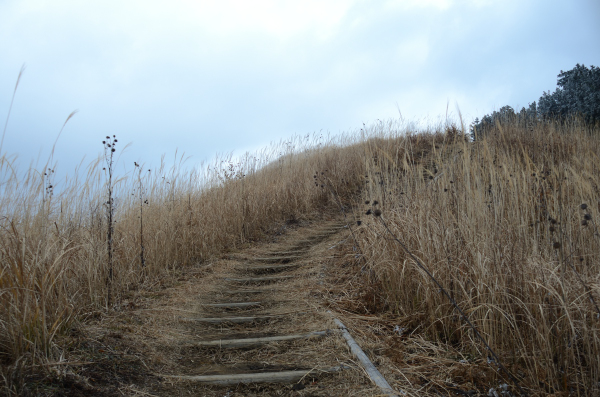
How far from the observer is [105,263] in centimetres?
400

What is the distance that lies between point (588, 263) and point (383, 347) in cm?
204

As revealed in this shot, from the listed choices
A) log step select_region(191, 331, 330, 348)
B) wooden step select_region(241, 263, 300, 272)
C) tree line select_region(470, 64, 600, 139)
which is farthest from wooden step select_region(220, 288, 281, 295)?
tree line select_region(470, 64, 600, 139)

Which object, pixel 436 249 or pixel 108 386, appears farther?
pixel 436 249

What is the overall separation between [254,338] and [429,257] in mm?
1719

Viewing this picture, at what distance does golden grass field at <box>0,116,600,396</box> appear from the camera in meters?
2.23

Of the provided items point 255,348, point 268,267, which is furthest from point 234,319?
point 268,267

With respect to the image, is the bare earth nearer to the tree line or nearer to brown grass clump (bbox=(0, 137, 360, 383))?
brown grass clump (bbox=(0, 137, 360, 383))

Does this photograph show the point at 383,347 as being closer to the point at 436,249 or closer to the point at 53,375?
the point at 436,249

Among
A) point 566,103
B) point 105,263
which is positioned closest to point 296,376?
point 105,263

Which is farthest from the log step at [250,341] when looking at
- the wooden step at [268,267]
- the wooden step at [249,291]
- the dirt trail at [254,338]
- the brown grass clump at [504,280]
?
the wooden step at [268,267]

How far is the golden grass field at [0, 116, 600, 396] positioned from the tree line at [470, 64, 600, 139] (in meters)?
7.11

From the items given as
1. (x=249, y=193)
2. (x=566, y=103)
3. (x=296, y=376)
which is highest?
(x=566, y=103)

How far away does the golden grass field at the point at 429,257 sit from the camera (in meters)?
2.23

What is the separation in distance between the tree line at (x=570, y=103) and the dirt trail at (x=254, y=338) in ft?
25.5
